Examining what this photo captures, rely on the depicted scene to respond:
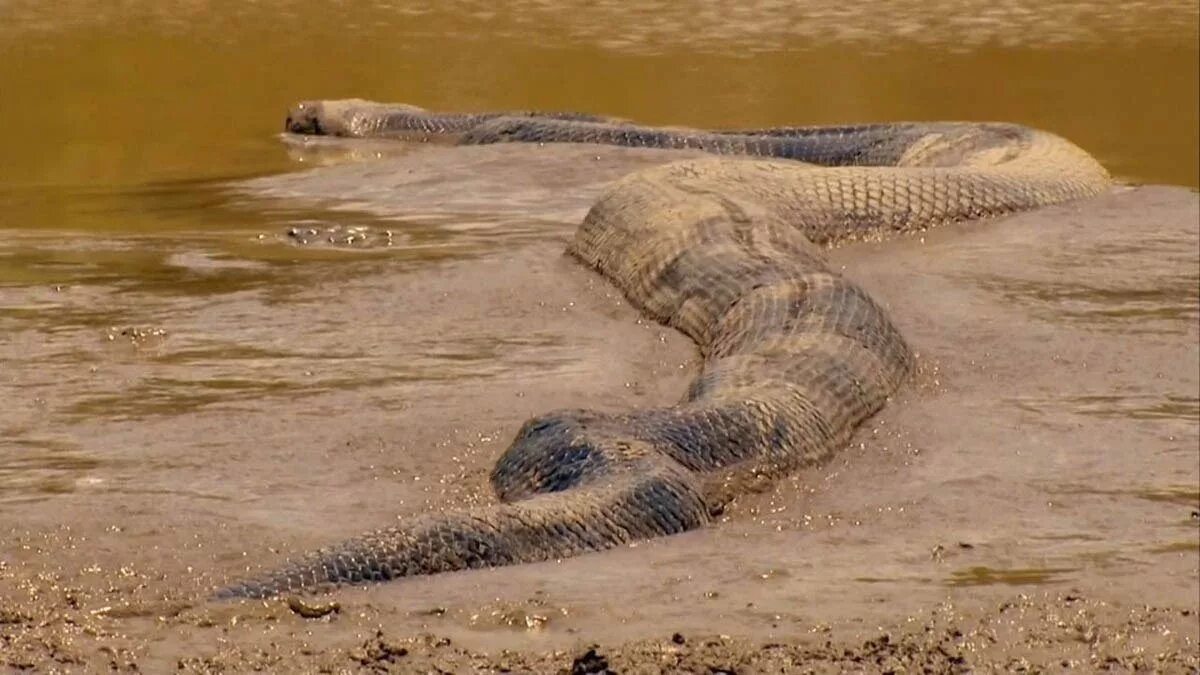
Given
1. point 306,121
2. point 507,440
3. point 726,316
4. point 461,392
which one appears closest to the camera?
point 507,440

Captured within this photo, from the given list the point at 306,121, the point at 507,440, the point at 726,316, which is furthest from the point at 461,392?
the point at 306,121

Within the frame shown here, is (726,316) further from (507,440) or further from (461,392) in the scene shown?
(507,440)

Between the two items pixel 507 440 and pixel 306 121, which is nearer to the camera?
pixel 507 440

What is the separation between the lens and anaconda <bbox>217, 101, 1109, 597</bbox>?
191 inches

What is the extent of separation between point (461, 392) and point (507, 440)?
500 millimetres

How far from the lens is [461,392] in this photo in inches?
249

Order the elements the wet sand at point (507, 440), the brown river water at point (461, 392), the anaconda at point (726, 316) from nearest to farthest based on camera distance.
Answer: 1. the wet sand at point (507, 440)
2. the brown river water at point (461, 392)
3. the anaconda at point (726, 316)

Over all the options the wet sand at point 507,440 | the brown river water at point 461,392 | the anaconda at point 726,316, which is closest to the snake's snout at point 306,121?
the brown river water at point 461,392

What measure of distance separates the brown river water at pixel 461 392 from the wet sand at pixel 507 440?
0.05 feet

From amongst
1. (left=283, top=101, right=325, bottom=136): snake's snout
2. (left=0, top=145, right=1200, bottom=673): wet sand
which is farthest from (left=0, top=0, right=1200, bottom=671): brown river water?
(left=283, top=101, right=325, bottom=136): snake's snout

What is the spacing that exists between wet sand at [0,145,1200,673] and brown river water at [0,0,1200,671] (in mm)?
15

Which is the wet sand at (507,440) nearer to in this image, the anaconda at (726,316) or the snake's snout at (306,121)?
the anaconda at (726,316)

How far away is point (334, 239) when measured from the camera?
879cm

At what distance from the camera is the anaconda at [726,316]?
4.85 m
